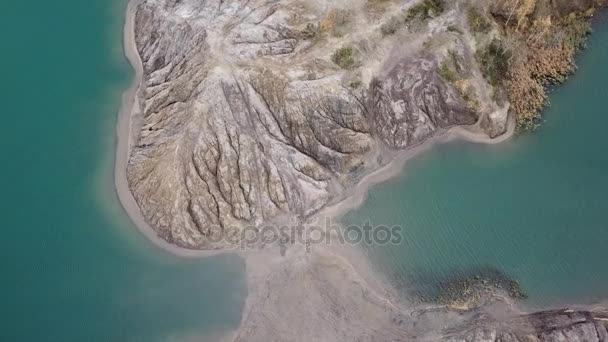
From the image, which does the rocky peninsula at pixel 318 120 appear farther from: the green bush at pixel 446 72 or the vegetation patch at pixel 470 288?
the vegetation patch at pixel 470 288

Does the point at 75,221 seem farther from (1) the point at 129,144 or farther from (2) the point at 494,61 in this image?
(2) the point at 494,61

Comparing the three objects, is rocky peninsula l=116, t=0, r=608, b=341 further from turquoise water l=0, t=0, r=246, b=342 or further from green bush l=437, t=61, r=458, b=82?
turquoise water l=0, t=0, r=246, b=342

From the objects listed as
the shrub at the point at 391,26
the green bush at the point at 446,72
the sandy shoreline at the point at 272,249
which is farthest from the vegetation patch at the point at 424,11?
the sandy shoreline at the point at 272,249

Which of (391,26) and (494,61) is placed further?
(494,61)

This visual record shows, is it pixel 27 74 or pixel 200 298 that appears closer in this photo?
pixel 200 298

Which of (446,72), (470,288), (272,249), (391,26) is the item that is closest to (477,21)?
(446,72)

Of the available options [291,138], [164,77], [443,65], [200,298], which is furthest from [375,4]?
[200,298]

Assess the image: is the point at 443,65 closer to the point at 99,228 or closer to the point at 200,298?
the point at 200,298

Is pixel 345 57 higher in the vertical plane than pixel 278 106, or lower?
higher
